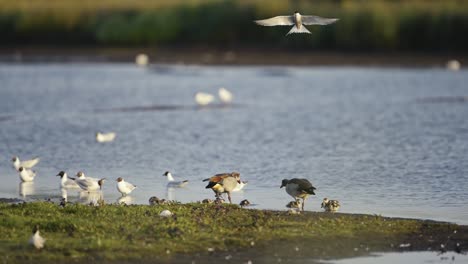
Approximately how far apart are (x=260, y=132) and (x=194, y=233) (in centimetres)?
1312

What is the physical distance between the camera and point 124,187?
16.1m

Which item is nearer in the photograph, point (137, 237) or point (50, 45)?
point (137, 237)

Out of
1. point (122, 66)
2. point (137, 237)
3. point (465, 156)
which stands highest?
point (122, 66)

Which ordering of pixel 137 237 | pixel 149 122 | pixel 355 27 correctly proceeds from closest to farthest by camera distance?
pixel 137 237, pixel 149 122, pixel 355 27

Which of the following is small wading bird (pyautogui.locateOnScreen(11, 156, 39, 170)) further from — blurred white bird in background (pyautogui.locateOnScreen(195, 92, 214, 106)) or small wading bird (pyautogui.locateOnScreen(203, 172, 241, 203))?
blurred white bird in background (pyautogui.locateOnScreen(195, 92, 214, 106))

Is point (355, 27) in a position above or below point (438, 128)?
above

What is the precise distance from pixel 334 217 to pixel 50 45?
38.3m

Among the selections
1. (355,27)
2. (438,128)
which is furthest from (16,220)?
(355,27)

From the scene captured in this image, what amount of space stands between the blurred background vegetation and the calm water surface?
6.36 ft

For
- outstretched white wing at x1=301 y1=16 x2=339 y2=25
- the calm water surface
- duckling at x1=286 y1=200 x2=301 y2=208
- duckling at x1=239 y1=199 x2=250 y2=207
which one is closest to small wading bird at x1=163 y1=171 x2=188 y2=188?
the calm water surface

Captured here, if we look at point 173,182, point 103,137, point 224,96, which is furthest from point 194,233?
point 224,96

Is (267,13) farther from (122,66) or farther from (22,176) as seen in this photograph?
(22,176)

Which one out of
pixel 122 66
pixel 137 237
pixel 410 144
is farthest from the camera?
pixel 122 66

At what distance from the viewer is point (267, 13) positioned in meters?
47.8
